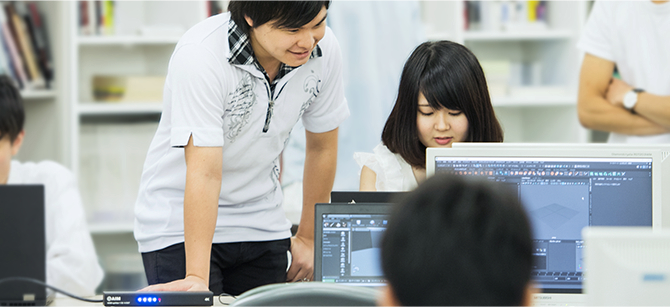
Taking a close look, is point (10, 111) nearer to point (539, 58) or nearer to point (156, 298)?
point (156, 298)

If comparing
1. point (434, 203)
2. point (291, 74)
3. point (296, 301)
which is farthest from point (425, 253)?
point (291, 74)

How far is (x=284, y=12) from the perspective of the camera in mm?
1260

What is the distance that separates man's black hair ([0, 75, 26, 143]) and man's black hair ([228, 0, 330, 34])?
1.23m

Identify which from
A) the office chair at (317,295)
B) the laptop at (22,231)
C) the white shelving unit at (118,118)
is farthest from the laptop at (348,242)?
the white shelving unit at (118,118)

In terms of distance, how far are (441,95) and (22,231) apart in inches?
38.9

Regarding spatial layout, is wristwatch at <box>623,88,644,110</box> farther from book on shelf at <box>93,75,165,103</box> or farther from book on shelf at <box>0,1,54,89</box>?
book on shelf at <box>0,1,54,89</box>

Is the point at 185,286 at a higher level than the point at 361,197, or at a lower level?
lower

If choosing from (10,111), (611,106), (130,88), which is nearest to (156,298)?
(10,111)

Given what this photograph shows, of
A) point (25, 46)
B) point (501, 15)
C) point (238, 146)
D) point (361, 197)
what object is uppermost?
point (501, 15)

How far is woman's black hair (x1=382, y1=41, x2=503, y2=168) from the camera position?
1.57m

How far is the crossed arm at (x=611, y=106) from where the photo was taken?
1.97 m

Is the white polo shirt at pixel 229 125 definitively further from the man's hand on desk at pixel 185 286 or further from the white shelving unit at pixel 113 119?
the white shelving unit at pixel 113 119

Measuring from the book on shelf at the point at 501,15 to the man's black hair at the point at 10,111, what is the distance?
6.31 ft

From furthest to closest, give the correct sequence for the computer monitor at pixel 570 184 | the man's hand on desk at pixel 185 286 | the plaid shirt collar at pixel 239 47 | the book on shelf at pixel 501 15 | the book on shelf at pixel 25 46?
the book on shelf at pixel 501 15 → the book on shelf at pixel 25 46 → the plaid shirt collar at pixel 239 47 → the man's hand on desk at pixel 185 286 → the computer monitor at pixel 570 184
